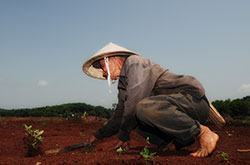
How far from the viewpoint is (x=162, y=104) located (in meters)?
2.71

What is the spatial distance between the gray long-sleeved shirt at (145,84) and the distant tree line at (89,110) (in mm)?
7665

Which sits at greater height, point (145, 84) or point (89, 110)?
point (145, 84)

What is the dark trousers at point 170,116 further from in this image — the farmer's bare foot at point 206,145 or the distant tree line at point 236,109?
the distant tree line at point 236,109

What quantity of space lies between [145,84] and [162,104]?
14.1 inches

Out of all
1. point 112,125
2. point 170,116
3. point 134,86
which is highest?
point 134,86

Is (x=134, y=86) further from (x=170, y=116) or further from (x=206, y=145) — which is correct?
(x=206, y=145)

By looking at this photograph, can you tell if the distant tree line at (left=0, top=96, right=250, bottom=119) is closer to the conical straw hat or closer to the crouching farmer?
the conical straw hat

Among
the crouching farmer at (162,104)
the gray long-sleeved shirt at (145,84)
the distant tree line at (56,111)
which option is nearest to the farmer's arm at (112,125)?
the crouching farmer at (162,104)

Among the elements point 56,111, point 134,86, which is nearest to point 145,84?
point 134,86

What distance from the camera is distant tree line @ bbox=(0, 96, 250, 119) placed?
409 inches

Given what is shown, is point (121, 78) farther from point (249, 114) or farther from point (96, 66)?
point (249, 114)

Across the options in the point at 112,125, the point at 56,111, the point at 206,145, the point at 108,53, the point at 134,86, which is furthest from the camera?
the point at 56,111

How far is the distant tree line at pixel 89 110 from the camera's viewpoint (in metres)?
10.4

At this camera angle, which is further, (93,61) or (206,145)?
(93,61)
